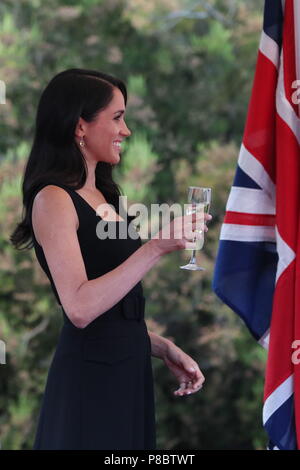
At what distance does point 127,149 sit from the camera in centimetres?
499

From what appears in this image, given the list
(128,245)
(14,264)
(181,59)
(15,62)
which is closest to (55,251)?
(128,245)

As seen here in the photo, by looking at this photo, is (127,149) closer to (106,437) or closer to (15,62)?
(15,62)

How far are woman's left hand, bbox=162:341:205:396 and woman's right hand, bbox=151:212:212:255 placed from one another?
40 centimetres

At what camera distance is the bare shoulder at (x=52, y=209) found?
1630 millimetres

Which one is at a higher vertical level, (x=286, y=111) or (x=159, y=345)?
(x=286, y=111)

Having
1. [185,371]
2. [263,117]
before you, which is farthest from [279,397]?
[263,117]

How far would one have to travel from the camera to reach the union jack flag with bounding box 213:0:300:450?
1.65 m

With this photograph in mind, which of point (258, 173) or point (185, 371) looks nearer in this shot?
point (258, 173)

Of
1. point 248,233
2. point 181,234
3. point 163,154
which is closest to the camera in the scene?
point 181,234

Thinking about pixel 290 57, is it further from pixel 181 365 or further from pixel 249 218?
pixel 181 365

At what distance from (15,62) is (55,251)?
11.6 feet

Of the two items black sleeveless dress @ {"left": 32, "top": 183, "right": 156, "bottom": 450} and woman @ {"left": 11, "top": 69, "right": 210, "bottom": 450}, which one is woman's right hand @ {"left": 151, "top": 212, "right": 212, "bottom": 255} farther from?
black sleeveless dress @ {"left": 32, "top": 183, "right": 156, "bottom": 450}

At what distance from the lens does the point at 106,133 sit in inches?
71.7

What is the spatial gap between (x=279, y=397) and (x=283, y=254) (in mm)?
297
